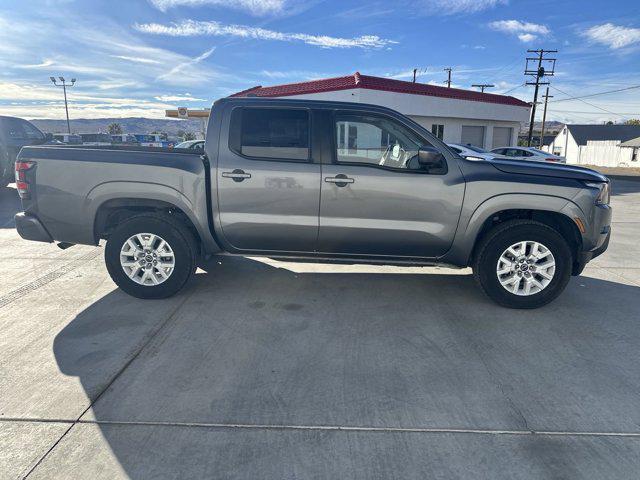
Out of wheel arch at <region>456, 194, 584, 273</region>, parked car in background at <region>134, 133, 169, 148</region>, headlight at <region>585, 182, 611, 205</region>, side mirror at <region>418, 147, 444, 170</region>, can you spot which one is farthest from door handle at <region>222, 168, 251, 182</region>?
parked car in background at <region>134, 133, 169, 148</region>

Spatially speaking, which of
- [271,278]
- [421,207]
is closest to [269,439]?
[421,207]

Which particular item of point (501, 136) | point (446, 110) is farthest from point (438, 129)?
point (501, 136)

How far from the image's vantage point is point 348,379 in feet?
10.2

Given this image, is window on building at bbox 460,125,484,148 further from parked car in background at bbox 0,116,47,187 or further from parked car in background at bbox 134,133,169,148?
parked car in background at bbox 0,116,47,187

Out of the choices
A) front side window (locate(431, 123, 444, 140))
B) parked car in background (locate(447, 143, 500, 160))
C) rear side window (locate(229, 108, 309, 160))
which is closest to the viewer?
rear side window (locate(229, 108, 309, 160))

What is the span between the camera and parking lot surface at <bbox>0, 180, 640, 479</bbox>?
2.36 metres

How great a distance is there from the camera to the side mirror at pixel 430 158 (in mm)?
4055

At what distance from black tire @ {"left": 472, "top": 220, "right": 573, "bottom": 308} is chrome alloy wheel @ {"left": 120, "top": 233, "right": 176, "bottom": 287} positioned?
3161 mm

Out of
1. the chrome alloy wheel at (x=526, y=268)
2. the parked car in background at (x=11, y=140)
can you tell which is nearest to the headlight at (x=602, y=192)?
the chrome alloy wheel at (x=526, y=268)

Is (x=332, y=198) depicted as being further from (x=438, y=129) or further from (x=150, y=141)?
(x=150, y=141)

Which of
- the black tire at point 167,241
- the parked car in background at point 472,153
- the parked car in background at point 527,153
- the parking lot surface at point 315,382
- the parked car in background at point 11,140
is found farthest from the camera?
the parked car in background at point 527,153

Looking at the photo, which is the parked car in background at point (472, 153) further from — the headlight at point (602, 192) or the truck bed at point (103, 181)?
the truck bed at point (103, 181)

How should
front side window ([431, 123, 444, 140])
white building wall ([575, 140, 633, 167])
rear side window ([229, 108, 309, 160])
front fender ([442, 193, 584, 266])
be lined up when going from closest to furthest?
front fender ([442, 193, 584, 266]) < rear side window ([229, 108, 309, 160]) < front side window ([431, 123, 444, 140]) < white building wall ([575, 140, 633, 167])

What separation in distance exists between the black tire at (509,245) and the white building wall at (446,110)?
731 inches
